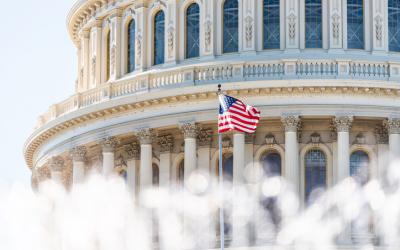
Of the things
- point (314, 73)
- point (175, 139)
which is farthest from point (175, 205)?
point (314, 73)

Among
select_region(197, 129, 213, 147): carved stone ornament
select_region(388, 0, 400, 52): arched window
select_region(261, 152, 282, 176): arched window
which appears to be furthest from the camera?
select_region(388, 0, 400, 52): arched window

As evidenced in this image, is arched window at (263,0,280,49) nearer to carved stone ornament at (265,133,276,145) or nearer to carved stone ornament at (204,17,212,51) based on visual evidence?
carved stone ornament at (204,17,212,51)

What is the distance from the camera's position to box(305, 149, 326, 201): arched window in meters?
82.1

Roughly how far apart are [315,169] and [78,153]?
1118 centimetres

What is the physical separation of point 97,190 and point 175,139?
5.24 m

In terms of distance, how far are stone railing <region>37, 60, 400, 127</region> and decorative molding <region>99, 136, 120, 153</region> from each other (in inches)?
79.3

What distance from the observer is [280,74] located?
8106 centimetres

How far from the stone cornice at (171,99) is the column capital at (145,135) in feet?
3.32

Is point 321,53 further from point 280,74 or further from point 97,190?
point 97,190

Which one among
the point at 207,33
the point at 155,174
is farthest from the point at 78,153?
the point at 207,33

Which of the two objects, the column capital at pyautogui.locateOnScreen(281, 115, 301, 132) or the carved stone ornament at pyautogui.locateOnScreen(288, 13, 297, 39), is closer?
the column capital at pyautogui.locateOnScreen(281, 115, 301, 132)

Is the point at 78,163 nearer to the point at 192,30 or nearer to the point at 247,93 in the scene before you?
the point at 192,30

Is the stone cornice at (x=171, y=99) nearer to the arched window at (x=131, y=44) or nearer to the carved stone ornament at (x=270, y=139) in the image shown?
the carved stone ornament at (x=270, y=139)

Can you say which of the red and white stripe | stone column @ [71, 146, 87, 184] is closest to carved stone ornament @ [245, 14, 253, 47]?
the red and white stripe
